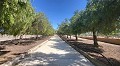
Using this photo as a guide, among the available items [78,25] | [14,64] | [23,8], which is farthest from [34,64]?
[78,25]

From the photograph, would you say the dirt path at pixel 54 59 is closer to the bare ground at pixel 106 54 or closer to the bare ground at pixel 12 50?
the bare ground at pixel 12 50

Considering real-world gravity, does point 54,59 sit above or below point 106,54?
above

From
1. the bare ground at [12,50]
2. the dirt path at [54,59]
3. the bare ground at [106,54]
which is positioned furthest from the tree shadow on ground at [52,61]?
the bare ground at [106,54]

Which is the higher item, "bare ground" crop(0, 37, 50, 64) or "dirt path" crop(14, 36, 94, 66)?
"bare ground" crop(0, 37, 50, 64)

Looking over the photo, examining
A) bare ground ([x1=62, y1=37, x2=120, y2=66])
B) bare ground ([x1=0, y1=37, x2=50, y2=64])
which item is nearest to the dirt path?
bare ground ([x1=0, y1=37, x2=50, y2=64])

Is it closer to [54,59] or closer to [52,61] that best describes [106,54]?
[54,59]

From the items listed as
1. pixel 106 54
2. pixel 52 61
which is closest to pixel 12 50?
pixel 52 61

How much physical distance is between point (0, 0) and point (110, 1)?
7753 millimetres

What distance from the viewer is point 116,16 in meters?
13.5

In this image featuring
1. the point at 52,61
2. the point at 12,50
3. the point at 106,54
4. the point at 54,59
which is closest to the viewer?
the point at 52,61

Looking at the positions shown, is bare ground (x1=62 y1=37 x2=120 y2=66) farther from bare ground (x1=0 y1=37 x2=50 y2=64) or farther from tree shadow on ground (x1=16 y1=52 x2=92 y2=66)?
bare ground (x1=0 y1=37 x2=50 y2=64)

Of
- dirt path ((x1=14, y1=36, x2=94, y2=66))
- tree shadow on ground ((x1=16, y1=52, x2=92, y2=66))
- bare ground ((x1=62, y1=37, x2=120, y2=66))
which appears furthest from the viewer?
bare ground ((x1=62, y1=37, x2=120, y2=66))

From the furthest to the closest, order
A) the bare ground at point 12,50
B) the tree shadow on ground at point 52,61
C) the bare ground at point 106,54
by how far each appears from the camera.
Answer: the bare ground at point 106,54 < the bare ground at point 12,50 < the tree shadow on ground at point 52,61

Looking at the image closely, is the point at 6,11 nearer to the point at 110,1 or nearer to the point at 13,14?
the point at 13,14
